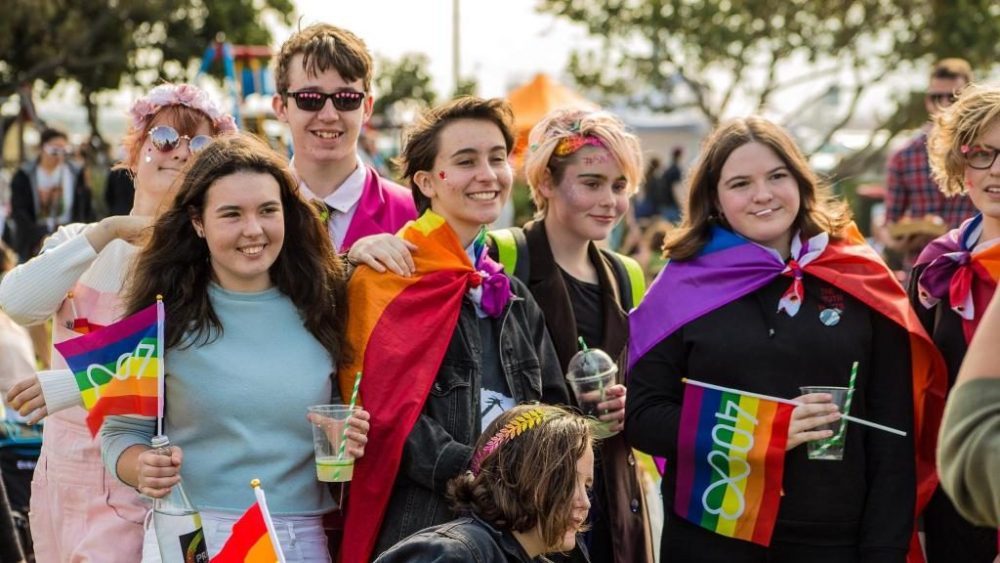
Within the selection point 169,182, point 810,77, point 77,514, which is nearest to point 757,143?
point 169,182

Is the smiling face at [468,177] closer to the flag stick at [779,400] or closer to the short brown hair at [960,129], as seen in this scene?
the flag stick at [779,400]

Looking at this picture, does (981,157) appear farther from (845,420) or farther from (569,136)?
(569,136)

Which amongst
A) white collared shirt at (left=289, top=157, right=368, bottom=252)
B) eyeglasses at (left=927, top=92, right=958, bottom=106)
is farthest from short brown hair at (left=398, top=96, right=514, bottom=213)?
eyeglasses at (left=927, top=92, right=958, bottom=106)

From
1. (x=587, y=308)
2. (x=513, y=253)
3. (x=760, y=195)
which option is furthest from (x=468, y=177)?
(x=760, y=195)

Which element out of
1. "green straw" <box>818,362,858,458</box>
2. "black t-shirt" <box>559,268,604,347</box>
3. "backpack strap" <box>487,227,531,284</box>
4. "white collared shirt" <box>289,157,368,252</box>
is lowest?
"green straw" <box>818,362,858,458</box>

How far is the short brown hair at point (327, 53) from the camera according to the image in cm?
483

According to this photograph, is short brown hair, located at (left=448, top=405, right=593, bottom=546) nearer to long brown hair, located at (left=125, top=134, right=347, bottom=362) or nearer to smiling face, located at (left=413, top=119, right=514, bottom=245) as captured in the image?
long brown hair, located at (left=125, top=134, right=347, bottom=362)

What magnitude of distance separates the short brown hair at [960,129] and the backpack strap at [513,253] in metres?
1.46

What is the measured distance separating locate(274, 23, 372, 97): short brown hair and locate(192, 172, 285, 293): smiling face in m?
0.92

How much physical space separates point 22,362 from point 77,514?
6.39ft

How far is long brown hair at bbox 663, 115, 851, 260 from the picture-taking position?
4352 mm

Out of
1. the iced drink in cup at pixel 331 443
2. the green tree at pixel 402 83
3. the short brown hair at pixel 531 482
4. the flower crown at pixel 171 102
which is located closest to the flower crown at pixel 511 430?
the short brown hair at pixel 531 482

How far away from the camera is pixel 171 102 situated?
458 cm

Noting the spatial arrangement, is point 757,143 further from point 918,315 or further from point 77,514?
point 77,514
